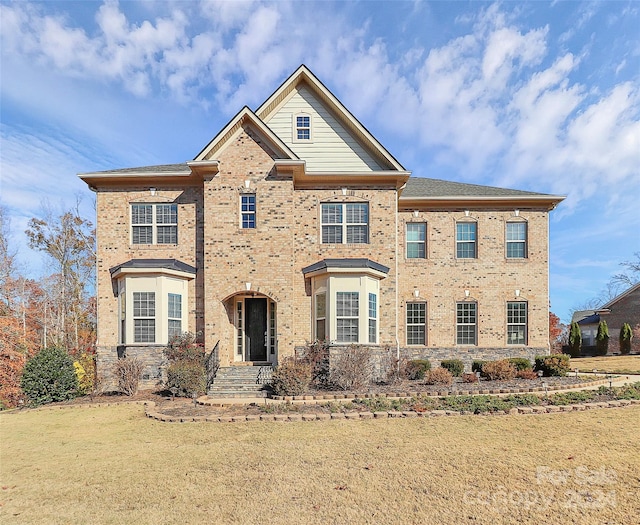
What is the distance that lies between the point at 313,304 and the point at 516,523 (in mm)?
12030

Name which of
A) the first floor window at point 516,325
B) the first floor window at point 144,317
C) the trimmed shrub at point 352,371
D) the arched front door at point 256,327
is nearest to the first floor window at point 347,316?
the trimmed shrub at point 352,371

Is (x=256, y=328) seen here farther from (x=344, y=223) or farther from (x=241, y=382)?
(x=344, y=223)

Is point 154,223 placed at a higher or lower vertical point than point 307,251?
higher

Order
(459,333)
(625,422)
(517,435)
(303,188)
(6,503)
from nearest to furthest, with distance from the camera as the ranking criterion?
Result: (6,503) < (517,435) < (625,422) < (303,188) < (459,333)

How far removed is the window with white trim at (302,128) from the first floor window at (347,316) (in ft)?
22.3

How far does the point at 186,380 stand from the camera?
1306cm

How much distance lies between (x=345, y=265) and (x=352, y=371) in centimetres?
401

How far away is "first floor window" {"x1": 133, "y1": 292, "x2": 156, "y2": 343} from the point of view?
15641 millimetres

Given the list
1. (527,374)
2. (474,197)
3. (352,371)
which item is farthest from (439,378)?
(474,197)

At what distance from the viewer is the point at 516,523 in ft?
16.0

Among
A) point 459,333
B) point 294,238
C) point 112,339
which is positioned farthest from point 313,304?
point 112,339

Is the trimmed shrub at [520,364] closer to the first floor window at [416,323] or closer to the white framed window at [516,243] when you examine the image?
the first floor window at [416,323]

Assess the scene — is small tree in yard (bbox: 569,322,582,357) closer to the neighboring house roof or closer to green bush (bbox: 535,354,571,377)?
green bush (bbox: 535,354,571,377)

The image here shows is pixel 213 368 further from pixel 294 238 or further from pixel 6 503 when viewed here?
pixel 6 503
